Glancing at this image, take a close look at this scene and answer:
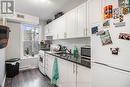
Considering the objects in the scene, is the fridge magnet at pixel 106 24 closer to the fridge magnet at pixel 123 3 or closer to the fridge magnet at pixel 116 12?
the fridge magnet at pixel 116 12

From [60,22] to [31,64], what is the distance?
260 cm

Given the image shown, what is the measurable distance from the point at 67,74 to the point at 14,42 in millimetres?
3097

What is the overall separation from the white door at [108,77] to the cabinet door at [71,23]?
147 cm

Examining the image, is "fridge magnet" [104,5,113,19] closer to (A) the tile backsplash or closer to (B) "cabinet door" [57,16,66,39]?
(A) the tile backsplash

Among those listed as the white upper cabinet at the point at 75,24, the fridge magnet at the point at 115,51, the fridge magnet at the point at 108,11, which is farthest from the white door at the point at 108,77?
the white upper cabinet at the point at 75,24

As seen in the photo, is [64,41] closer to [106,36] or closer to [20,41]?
[20,41]

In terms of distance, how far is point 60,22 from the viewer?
3668 mm

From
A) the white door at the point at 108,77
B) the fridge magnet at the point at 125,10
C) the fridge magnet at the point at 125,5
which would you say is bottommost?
the white door at the point at 108,77

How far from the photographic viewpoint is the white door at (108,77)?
1088 millimetres

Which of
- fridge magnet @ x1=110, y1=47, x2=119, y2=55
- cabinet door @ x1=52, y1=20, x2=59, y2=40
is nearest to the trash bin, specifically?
cabinet door @ x1=52, y1=20, x2=59, y2=40

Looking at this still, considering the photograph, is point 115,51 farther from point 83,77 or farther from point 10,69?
point 10,69

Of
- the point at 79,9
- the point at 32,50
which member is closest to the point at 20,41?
the point at 32,50

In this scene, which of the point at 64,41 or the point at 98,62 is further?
the point at 64,41

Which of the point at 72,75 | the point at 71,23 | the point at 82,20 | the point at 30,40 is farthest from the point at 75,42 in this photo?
the point at 30,40
